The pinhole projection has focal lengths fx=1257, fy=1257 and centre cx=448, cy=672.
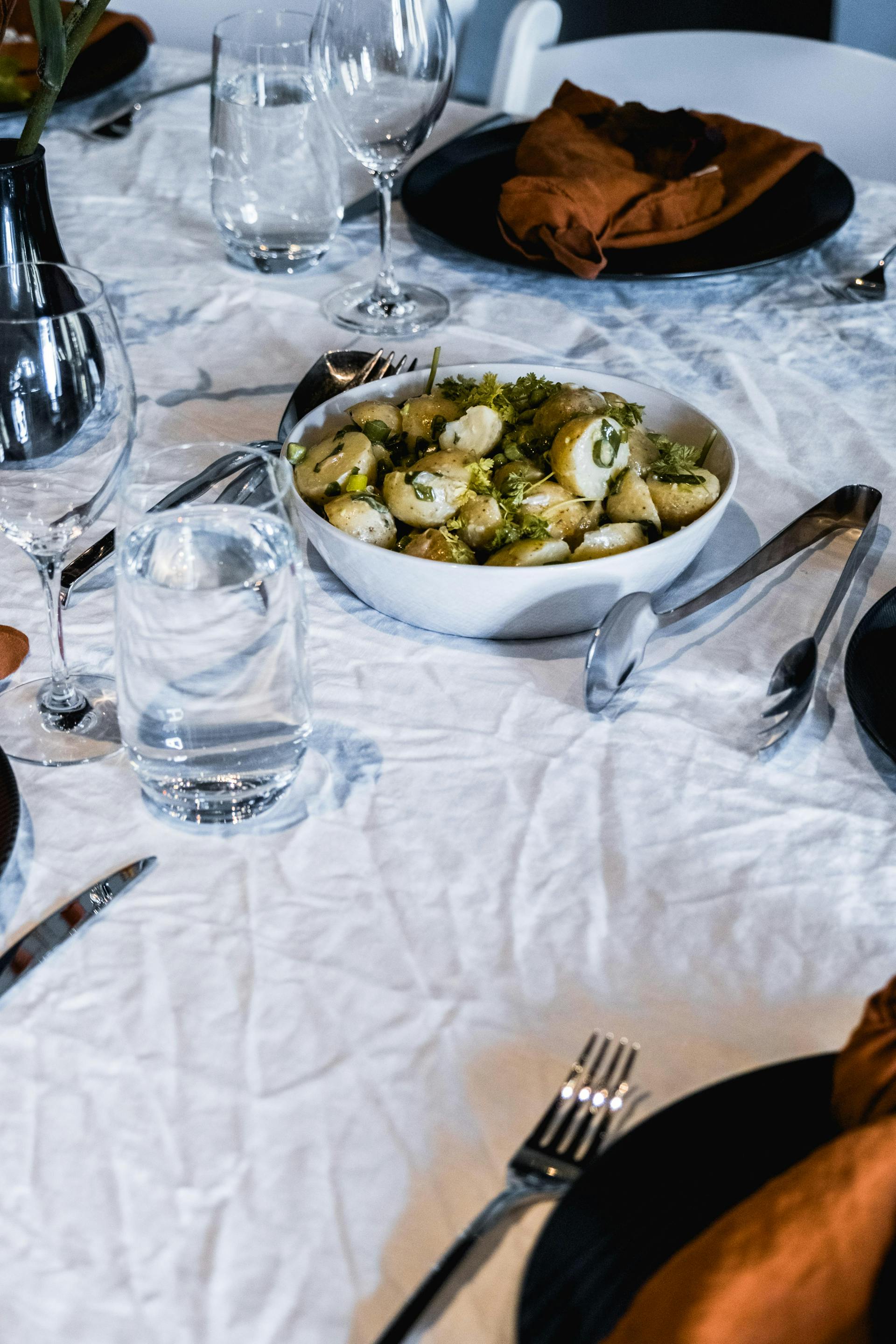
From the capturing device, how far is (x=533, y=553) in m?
0.63

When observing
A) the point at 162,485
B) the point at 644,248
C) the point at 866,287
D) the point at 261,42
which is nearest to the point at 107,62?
the point at 261,42

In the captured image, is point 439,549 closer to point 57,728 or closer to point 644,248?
point 57,728

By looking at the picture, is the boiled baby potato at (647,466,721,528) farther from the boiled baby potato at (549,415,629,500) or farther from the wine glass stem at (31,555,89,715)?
the wine glass stem at (31,555,89,715)

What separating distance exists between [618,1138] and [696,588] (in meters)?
0.39

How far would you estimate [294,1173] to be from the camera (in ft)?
1.35

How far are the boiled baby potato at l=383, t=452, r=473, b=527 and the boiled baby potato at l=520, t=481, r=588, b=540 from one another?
34 mm

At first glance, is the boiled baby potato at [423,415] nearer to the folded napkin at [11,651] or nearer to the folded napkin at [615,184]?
the folded napkin at [11,651]

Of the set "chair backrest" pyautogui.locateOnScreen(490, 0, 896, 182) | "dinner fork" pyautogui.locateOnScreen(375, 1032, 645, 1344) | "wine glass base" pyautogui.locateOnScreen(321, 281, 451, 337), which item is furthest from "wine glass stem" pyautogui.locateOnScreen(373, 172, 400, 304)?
"dinner fork" pyautogui.locateOnScreen(375, 1032, 645, 1344)

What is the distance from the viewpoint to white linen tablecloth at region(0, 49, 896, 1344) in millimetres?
393

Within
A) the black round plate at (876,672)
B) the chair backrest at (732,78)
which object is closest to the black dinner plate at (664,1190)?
the black round plate at (876,672)

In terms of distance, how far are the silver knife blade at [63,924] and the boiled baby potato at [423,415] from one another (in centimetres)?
30

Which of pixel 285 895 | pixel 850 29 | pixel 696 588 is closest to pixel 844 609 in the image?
pixel 696 588

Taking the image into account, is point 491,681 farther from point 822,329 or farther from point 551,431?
point 822,329

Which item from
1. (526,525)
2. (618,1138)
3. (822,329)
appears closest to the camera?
(618,1138)
